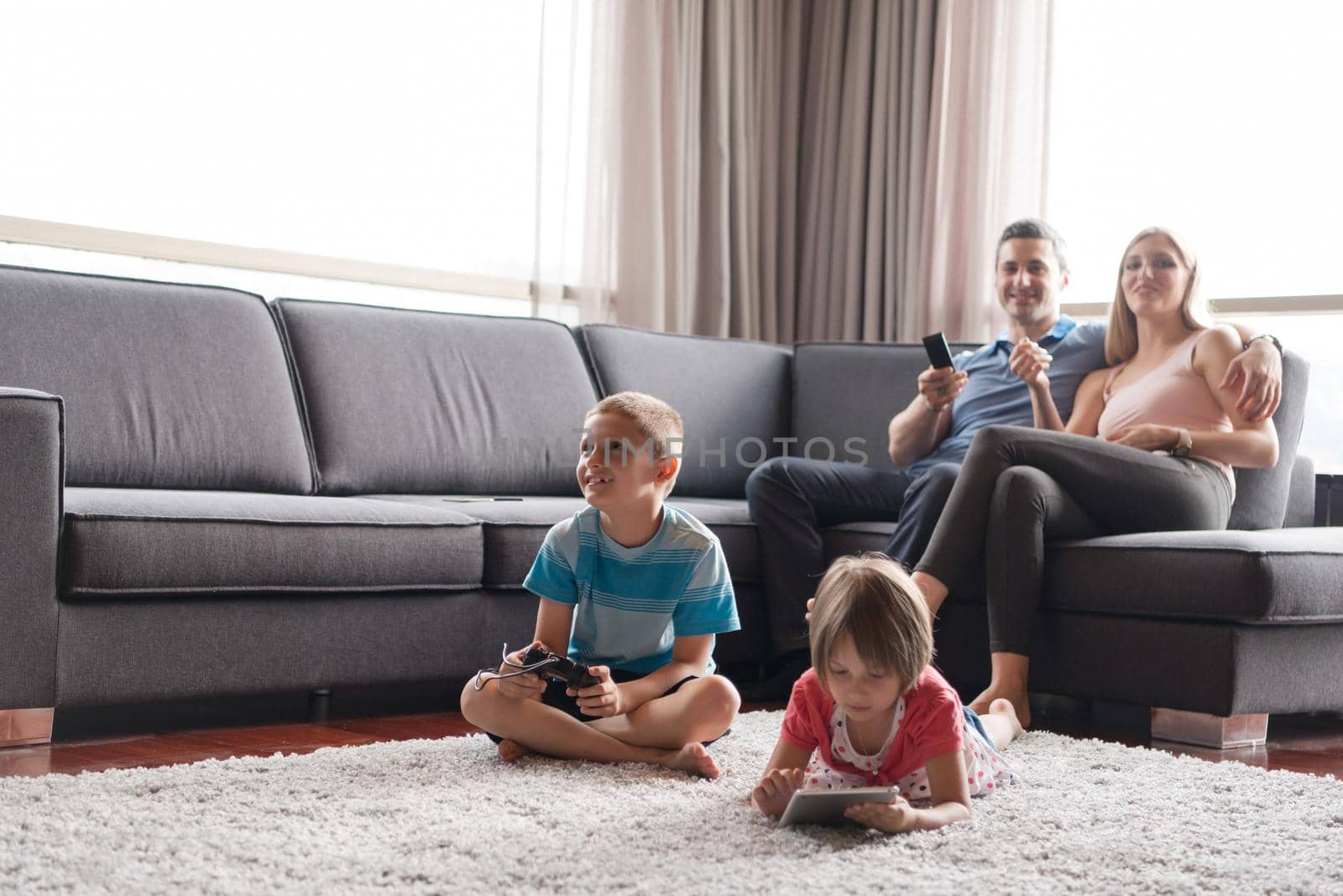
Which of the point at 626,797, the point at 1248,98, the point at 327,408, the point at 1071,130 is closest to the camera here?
the point at 626,797

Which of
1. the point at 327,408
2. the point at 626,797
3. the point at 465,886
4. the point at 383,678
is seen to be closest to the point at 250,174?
the point at 327,408

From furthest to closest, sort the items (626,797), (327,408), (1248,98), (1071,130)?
(1071,130), (1248,98), (327,408), (626,797)

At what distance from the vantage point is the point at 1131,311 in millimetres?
3002

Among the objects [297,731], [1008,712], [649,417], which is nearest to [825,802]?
[649,417]

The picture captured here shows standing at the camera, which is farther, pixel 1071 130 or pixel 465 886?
pixel 1071 130

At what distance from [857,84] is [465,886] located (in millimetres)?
3735

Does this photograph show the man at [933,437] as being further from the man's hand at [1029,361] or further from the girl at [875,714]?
the girl at [875,714]

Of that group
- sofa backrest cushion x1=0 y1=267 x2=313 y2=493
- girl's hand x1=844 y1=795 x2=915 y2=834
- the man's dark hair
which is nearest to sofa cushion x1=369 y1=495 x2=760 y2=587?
sofa backrest cushion x1=0 y1=267 x2=313 y2=493

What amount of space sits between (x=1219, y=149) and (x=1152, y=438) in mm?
1592

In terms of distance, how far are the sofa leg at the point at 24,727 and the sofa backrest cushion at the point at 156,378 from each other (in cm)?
62

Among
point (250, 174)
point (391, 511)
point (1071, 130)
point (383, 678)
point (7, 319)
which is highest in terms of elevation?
point (1071, 130)

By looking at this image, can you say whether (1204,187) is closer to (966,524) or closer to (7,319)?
(966,524)

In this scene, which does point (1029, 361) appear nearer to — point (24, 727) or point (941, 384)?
point (941, 384)

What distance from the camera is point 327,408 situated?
9.70 ft
